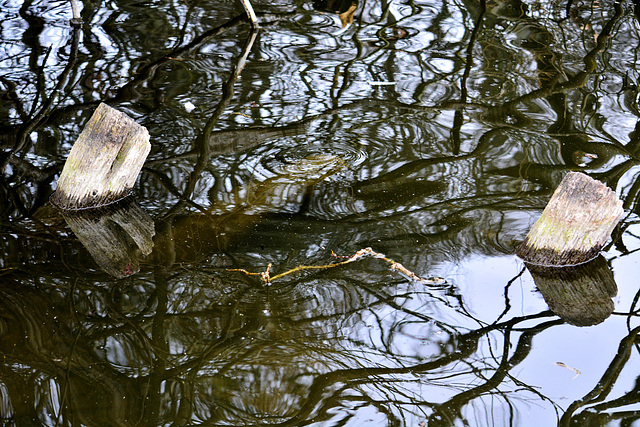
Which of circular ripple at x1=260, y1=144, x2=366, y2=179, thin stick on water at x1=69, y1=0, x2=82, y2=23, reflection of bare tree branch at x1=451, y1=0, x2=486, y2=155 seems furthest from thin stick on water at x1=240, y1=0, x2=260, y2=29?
circular ripple at x1=260, y1=144, x2=366, y2=179

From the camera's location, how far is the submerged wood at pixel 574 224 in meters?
3.99

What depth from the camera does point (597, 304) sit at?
13.0ft

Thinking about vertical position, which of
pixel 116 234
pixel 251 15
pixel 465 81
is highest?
pixel 251 15

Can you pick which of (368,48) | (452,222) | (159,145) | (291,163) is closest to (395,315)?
(452,222)

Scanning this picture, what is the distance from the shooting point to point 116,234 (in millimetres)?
4594

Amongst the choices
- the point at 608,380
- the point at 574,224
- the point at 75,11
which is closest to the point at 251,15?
the point at 75,11

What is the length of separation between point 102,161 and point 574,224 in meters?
3.09

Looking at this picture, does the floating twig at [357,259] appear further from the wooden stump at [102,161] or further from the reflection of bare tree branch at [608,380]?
the wooden stump at [102,161]

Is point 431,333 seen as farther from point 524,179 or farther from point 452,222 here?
point 524,179

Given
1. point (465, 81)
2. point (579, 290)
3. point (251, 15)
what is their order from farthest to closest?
point (251, 15), point (465, 81), point (579, 290)

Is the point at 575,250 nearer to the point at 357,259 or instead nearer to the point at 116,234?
the point at 357,259

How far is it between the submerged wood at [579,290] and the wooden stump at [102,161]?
276 centimetres

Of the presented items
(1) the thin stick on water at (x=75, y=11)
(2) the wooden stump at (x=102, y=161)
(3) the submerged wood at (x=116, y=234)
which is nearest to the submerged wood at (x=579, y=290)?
(3) the submerged wood at (x=116, y=234)

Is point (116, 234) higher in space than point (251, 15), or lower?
lower
